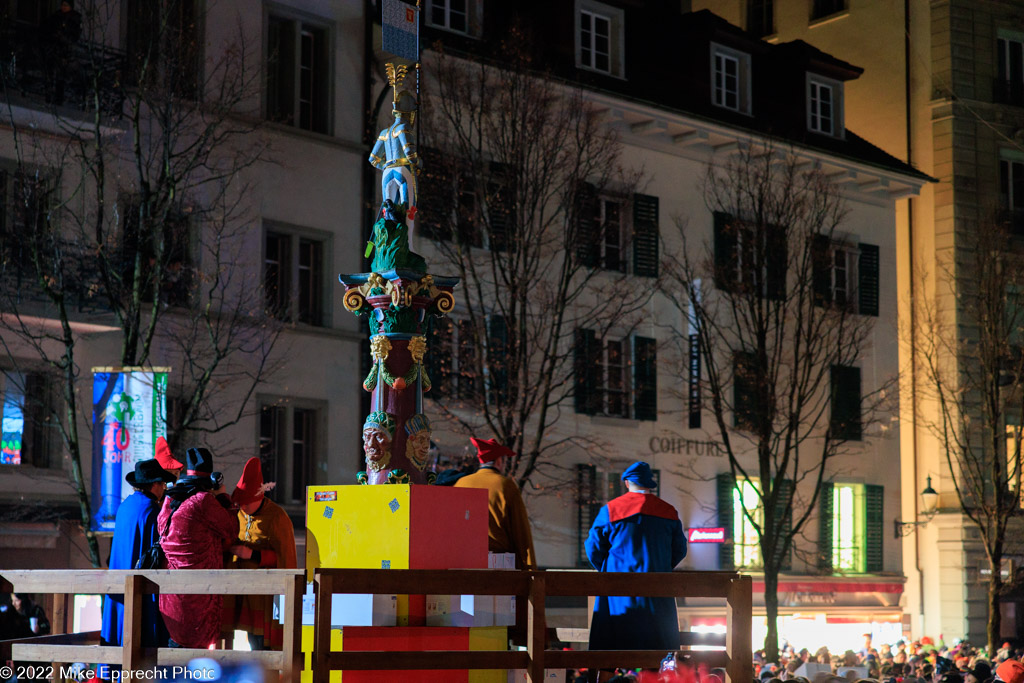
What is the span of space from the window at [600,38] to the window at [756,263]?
13.5 ft

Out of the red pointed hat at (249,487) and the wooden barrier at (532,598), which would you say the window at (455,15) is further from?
the wooden barrier at (532,598)

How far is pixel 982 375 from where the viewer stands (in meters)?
32.5

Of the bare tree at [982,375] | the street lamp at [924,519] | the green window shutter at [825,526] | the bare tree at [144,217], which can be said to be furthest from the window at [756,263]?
the bare tree at [144,217]

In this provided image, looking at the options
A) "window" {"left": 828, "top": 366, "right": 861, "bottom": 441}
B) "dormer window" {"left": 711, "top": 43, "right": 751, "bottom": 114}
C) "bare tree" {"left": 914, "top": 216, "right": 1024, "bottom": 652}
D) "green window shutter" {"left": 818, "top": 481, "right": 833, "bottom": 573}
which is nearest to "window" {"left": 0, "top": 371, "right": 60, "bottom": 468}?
"window" {"left": 828, "top": 366, "right": 861, "bottom": 441}

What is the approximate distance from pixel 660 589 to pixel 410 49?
568cm

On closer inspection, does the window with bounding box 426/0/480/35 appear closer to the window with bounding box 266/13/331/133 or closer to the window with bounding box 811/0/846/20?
the window with bounding box 266/13/331/133

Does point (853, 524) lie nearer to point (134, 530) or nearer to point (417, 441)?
point (417, 441)

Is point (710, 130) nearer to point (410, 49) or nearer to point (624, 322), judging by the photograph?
point (624, 322)

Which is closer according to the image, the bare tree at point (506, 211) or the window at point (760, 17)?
the bare tree at point (506, 211)

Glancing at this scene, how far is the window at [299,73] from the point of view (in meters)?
25.0

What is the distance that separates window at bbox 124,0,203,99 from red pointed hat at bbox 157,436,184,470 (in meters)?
9.98

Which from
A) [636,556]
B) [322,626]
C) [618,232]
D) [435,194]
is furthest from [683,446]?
[322,626]

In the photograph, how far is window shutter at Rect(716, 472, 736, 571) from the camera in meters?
30.5

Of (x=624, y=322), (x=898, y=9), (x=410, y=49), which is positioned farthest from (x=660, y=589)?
(x=898, y=9)
